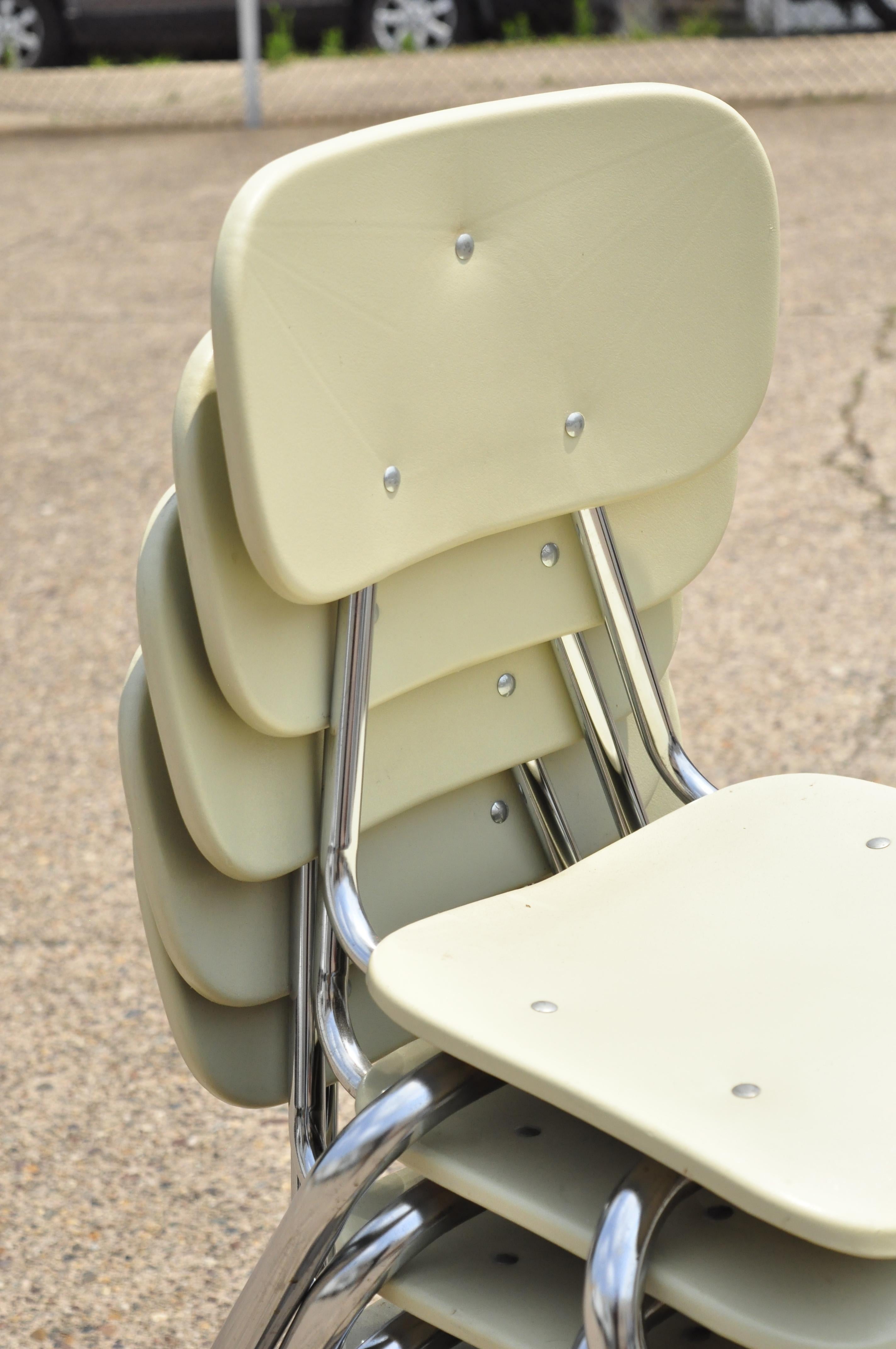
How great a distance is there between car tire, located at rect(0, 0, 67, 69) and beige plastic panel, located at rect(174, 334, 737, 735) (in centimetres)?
753

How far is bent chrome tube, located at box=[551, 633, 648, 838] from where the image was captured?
118 cm

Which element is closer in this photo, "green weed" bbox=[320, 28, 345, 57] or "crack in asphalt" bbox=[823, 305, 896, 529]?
"crack in asphalt" bbox=[823, 305, 896, 529]

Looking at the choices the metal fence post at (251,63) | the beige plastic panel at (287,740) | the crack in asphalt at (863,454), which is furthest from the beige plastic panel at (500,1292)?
the metal fence post at (251,63)

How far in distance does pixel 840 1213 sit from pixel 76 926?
54.7 inches

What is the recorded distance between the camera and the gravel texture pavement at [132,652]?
1.48 m

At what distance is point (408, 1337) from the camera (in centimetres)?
94

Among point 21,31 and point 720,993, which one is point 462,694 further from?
point 21,31

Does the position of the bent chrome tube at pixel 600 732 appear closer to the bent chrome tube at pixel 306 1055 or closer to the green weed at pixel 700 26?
the bent chrome tube at pixel 306 1055

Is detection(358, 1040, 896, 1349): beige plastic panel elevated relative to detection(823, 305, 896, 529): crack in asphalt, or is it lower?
elevated

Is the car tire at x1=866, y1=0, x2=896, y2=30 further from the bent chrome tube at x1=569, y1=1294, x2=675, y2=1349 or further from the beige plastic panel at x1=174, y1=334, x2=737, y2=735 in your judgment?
the bent chrome tube at x1=569, y1=1294, x2=675, y2=1349

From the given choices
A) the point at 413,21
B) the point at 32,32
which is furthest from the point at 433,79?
the point at 32,32

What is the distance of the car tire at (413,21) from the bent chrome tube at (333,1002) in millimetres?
7510

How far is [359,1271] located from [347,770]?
30cm

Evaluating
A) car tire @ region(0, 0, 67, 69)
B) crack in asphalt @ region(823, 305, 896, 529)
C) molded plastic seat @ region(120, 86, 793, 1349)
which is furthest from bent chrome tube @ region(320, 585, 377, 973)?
car tire @ region(0, 0, 67, 69)
